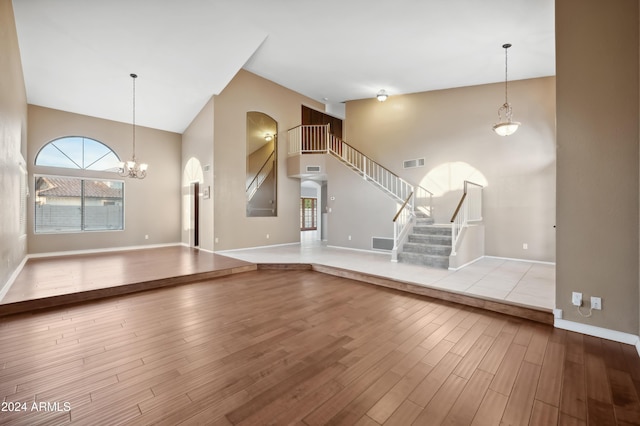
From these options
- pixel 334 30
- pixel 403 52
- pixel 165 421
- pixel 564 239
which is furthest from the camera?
pixel 403 52

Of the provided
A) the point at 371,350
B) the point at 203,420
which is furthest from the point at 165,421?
the point at 371,350

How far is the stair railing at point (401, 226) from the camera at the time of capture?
600 cm

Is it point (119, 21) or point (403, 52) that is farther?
point (403, 52)

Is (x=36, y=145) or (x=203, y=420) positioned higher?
(x=36, y=145)

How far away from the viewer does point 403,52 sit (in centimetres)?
559

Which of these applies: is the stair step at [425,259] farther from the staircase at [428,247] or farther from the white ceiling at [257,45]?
the white ceiling at [257,45]

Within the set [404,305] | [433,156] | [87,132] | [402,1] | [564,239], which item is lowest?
[404,305]

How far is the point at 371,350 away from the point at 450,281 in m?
2.47

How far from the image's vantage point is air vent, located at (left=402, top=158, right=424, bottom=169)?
7.42 m

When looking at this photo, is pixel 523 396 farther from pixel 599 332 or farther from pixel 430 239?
pixel 430 239

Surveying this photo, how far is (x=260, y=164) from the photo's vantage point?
32.2ft

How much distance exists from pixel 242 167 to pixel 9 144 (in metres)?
4.49

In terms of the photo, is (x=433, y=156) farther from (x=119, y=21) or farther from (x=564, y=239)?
(x=119, y=21)

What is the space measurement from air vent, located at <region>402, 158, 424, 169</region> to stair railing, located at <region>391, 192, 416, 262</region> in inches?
57.6
